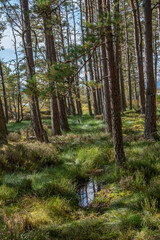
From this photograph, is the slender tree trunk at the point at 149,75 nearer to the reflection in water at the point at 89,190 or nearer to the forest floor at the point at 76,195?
the forest floor at the point at 76,195

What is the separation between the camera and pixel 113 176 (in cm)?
535

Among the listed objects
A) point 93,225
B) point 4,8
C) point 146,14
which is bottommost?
point 93,225

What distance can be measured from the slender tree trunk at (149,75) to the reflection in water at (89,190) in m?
3.54

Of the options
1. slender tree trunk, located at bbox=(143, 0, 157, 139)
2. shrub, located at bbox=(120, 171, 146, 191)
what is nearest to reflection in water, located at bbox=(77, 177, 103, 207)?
shrub, located at bbox=(120, 171, 146, 191)

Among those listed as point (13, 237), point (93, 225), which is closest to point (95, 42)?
point (93, 225)

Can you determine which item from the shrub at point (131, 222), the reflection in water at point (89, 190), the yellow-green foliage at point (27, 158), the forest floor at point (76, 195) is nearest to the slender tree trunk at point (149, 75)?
the forest floor at point (76, 195)

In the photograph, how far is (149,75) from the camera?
7648 millimetres

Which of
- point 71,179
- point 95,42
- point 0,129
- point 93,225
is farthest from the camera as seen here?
point 0,129

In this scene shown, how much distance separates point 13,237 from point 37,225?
0.60m

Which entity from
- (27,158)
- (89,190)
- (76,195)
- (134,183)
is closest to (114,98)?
(134,183)

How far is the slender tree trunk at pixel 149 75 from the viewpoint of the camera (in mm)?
7270

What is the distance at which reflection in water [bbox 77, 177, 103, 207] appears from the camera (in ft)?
15.2

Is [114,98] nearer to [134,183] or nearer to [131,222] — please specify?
[134,183]

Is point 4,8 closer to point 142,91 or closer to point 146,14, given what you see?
point 146,14
